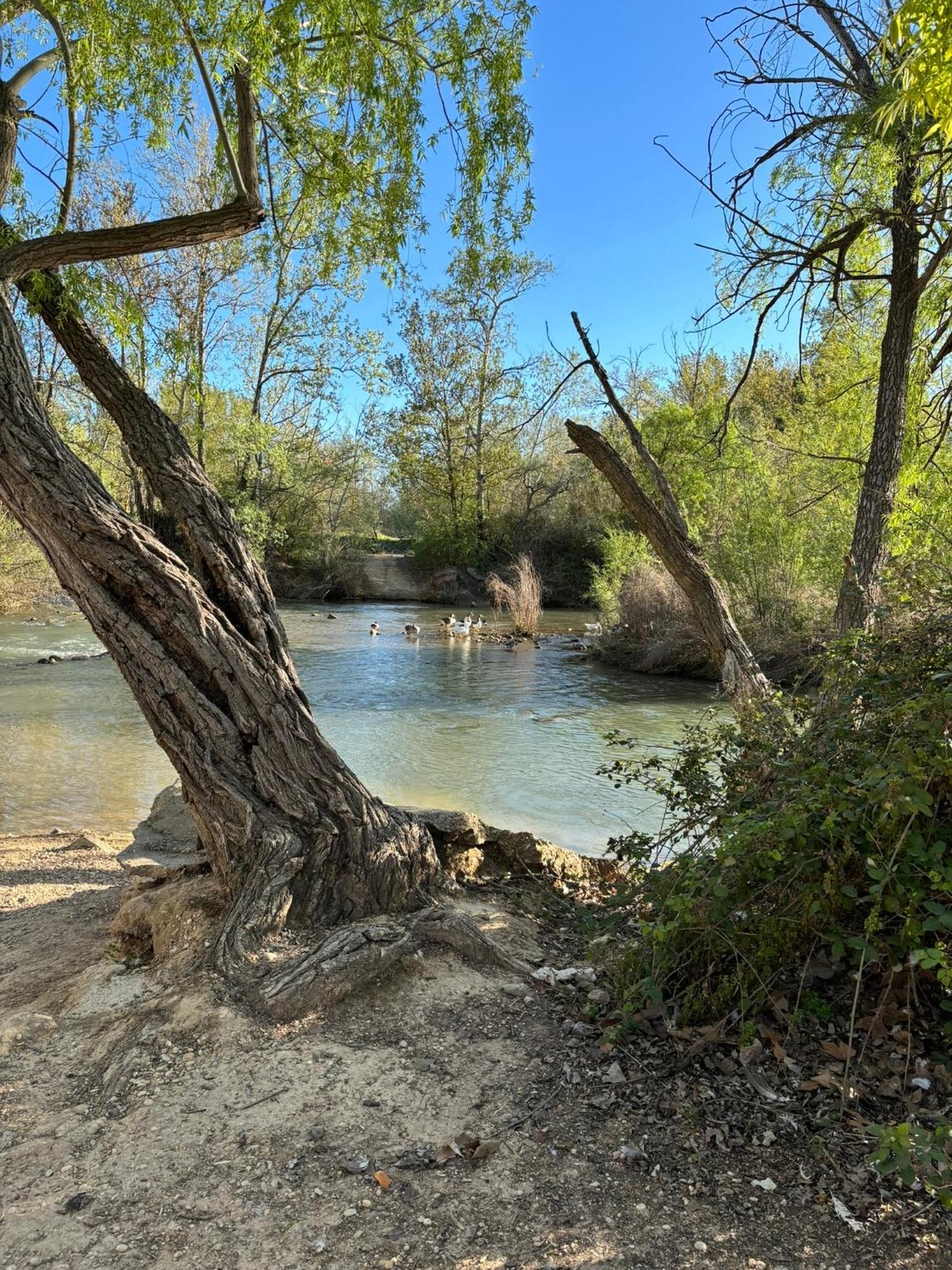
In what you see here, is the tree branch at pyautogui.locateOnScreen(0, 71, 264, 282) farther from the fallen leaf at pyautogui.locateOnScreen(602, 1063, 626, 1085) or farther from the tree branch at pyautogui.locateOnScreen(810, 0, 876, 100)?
the fallen leaf at pyautogui.locateOnScreen(602, 1063, 626, 1085)

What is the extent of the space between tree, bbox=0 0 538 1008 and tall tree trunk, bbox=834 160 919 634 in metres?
2.66

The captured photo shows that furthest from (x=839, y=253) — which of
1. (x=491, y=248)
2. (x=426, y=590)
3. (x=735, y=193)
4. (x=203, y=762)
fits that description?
(x=426, y=590)

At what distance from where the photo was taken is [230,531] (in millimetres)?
3947

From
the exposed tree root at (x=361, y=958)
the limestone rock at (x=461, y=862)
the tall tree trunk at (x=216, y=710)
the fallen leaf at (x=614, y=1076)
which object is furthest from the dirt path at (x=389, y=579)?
the fallen leaf at (x=614, y=1076)

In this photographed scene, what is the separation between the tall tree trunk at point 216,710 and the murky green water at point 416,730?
9.06ft

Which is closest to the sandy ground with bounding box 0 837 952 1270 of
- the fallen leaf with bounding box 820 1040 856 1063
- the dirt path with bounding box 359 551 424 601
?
the fallen leaf with bounding box 820 1040 856 1063

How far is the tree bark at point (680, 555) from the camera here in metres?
4.75

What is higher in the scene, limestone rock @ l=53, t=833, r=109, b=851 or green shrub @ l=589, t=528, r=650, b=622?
green shrub @ l=589, t=528, r=650, b=622

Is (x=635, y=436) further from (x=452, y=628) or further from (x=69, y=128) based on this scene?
(x=452, y=628)

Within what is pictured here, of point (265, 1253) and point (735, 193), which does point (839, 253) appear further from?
point (265, 1253)

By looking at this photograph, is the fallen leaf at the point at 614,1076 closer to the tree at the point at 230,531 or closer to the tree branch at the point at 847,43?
the tree at the point at 230,531

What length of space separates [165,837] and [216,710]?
9.78 feet

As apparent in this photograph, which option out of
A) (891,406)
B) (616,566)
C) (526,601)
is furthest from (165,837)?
(526,601)

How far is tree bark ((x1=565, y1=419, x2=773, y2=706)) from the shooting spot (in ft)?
15.6
